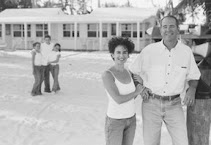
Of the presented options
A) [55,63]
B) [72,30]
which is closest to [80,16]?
[72,30]

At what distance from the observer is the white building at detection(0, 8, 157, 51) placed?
26.7 m

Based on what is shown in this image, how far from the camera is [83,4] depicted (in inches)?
1766

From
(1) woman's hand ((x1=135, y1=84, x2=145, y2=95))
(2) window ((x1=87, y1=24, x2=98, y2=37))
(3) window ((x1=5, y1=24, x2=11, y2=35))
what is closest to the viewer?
(1) woman's hand ((x1=135, y1=84, x2=145, y2=95))

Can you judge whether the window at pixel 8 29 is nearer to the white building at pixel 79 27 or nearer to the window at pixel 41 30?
the white building at pixel 79 27

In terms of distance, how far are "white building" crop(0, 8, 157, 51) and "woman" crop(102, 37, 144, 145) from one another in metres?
21.8

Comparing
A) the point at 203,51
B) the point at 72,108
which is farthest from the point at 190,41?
the point at 72,108

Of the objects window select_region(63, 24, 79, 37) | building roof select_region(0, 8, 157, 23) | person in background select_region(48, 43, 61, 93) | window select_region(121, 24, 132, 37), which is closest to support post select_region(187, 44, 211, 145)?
person in background select_region(48, 43, 61, 93)

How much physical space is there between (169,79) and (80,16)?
25503mm

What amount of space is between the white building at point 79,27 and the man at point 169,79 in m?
21.7

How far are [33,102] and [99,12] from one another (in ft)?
70.2

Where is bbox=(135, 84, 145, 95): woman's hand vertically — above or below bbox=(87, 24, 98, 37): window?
below

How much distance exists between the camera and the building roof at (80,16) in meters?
26.6

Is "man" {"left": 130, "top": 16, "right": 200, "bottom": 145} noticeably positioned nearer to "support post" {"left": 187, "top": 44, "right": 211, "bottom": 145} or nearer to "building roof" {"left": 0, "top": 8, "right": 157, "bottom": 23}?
"support post" {"left": 187, "top": 44, "right": 211, "bottom": 145}

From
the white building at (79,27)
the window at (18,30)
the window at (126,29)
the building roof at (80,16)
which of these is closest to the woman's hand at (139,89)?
the white building at (79,27)
